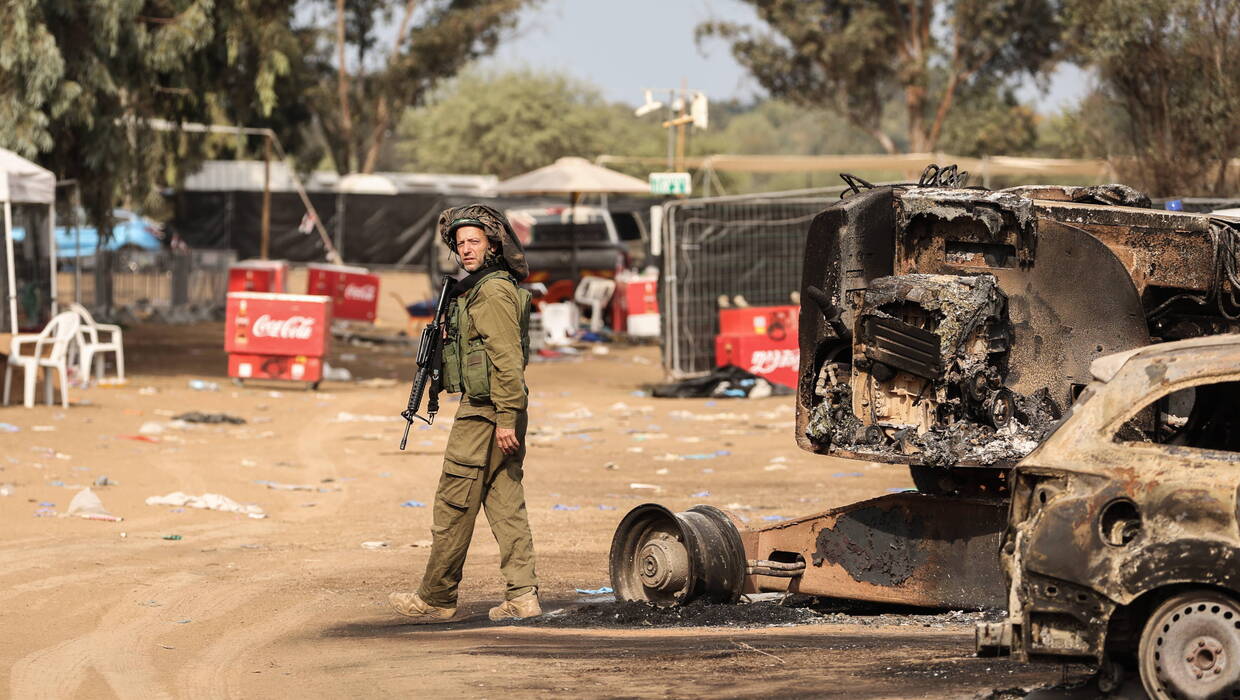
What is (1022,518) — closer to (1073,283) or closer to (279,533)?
(1073,283)

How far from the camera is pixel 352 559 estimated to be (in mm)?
10320

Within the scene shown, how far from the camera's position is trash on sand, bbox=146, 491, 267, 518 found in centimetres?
1209

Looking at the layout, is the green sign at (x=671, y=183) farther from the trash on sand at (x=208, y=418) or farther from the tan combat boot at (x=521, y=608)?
the tan combat boot at (x=521, y=608)

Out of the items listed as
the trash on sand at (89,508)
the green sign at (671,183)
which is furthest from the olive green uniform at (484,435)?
the green sign at (671,183)

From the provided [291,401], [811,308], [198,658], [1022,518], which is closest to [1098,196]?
[811,308]

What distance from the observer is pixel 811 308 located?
842 centimetres

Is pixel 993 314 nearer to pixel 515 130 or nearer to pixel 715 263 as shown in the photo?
pixel 715 263

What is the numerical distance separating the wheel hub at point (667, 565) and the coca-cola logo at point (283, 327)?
A: 1227 centimetres

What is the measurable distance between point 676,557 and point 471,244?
72.3 inches

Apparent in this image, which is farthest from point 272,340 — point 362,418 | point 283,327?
point 362,418

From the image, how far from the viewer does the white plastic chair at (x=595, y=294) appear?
30203mm

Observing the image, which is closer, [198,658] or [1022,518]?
[1022,518]

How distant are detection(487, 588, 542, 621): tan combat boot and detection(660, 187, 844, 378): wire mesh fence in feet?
41.7

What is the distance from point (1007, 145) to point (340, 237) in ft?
75.2
